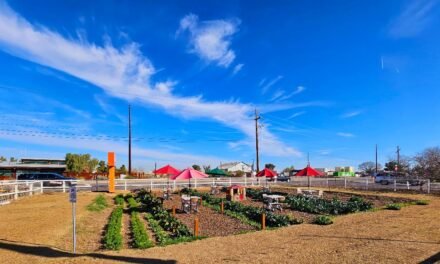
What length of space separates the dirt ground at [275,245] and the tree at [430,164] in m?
31.9

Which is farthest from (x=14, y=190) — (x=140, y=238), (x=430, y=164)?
(x=430, y=164)

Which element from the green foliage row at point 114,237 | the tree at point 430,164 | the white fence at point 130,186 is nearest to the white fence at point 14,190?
the white fence at point 130,186

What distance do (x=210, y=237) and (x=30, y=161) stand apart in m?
75.0

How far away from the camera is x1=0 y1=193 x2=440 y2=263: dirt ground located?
940 cm

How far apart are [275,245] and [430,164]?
43.8 metres

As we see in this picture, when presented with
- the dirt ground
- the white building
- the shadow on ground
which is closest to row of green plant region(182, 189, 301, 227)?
the dirt ground

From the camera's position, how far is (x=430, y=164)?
47.7m

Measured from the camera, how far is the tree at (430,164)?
1731 inches

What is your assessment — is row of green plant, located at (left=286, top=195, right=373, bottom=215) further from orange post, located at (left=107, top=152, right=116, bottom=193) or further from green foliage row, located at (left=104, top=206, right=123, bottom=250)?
orange post, located at (left=107, top=152, right=116, bottom=193)

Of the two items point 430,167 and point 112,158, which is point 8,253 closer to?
point 112,158

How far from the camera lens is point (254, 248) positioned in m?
10.8

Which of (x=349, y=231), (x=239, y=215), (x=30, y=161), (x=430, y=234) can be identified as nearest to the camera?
(x=430, y=234)

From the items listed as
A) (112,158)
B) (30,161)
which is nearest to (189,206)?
(112,158)

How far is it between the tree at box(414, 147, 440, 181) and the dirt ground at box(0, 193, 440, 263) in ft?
105
